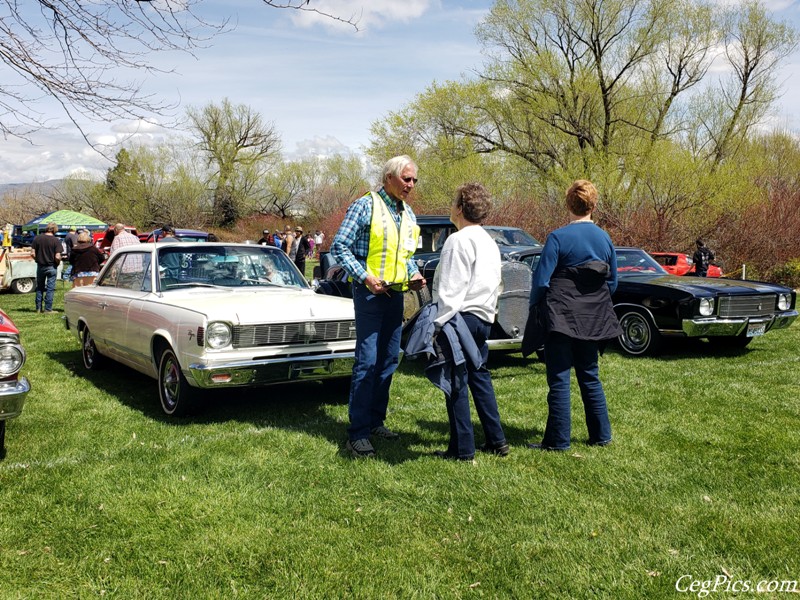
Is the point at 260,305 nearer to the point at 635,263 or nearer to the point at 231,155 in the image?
the point at 635,263

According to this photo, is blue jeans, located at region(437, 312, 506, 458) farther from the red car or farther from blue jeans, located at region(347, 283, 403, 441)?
the red car

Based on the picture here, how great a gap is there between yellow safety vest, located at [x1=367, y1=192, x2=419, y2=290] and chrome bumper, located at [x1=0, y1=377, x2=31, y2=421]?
7.81ft

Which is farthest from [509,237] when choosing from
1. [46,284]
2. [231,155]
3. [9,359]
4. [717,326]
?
[231,155]

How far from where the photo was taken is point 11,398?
4414 mm

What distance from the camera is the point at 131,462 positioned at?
4.80m

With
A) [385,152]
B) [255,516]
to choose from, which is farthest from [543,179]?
[255,516]

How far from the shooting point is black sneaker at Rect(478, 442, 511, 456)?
485cm

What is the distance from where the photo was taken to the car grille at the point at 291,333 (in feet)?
18.4

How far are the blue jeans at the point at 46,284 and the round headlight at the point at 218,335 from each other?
32.9ft

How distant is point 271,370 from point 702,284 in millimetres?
6247

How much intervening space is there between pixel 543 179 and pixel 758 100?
30.8ft

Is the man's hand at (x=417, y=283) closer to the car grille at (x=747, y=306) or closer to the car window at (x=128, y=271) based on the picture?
the car window at (x=128, y=271)

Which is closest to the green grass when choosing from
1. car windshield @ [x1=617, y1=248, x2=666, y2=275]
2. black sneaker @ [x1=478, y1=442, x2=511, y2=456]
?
black sneaker @ [x1=478, y1=442, x2=511, y2=456]

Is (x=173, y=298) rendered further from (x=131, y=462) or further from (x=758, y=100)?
(x=758, y=100)
